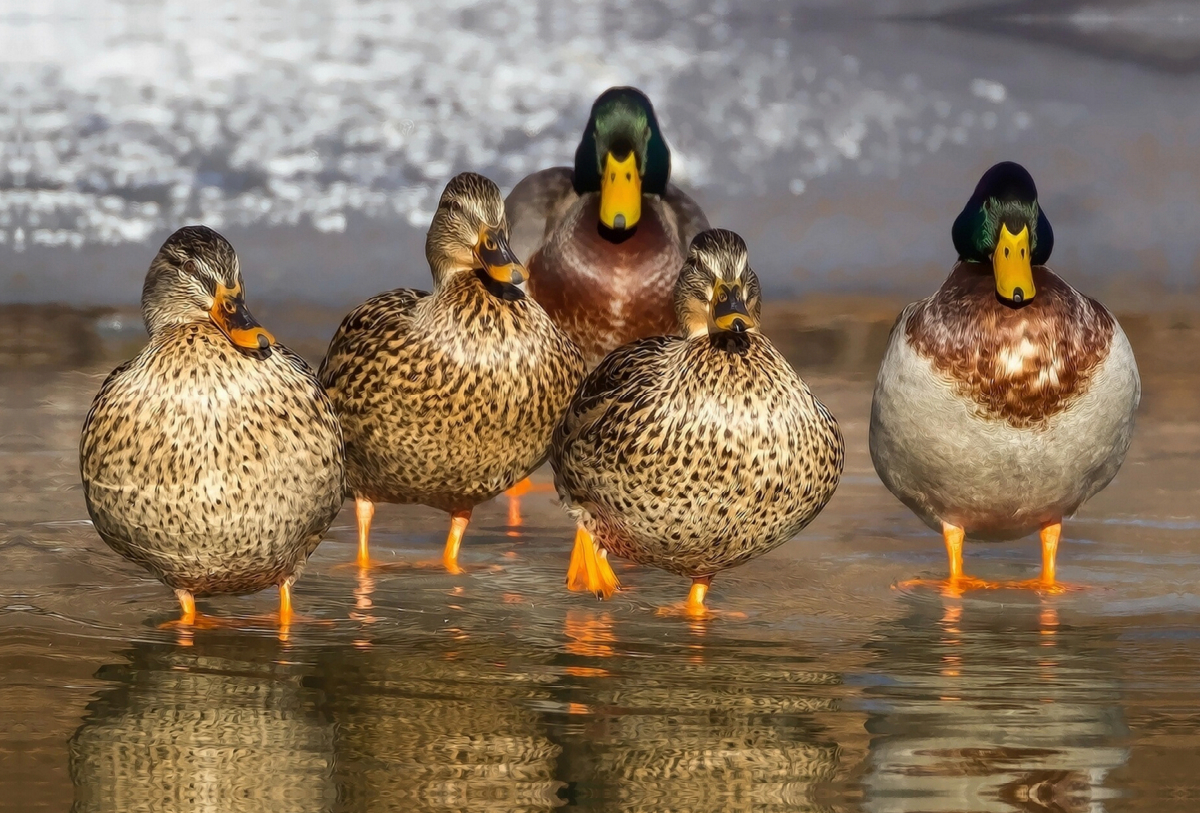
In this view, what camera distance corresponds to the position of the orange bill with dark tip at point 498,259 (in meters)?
5.52

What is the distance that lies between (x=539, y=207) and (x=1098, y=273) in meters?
4.64

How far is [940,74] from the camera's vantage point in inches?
574

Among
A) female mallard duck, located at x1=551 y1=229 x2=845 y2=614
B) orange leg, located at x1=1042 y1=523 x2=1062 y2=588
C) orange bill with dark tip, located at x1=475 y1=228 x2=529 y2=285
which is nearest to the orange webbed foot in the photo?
orange leg, located at x1=1042 y1=523 x2=1062 y2=588

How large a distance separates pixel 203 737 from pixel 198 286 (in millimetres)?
1184

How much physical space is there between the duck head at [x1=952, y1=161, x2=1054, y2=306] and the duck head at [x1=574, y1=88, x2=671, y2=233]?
4.25ft

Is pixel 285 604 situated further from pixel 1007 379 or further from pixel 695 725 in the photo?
pixel 1007 379

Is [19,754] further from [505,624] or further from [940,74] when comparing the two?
[940,74]

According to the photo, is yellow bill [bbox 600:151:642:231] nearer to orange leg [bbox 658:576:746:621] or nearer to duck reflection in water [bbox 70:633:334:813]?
orange leg [bbox 658:576:746:621]

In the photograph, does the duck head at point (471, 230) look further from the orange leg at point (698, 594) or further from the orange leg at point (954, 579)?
the orange leg at point (954, 579)

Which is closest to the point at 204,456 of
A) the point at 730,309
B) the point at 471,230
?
the point at 471,230

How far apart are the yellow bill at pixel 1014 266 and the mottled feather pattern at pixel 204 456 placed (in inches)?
71.9

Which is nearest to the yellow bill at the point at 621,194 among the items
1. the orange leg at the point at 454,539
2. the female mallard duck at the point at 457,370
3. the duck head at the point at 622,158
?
the duck head at the point at 622,158

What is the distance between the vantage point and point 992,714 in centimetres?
444

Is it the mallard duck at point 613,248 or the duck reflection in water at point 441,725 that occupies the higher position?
the mallard duck at point 613,248
